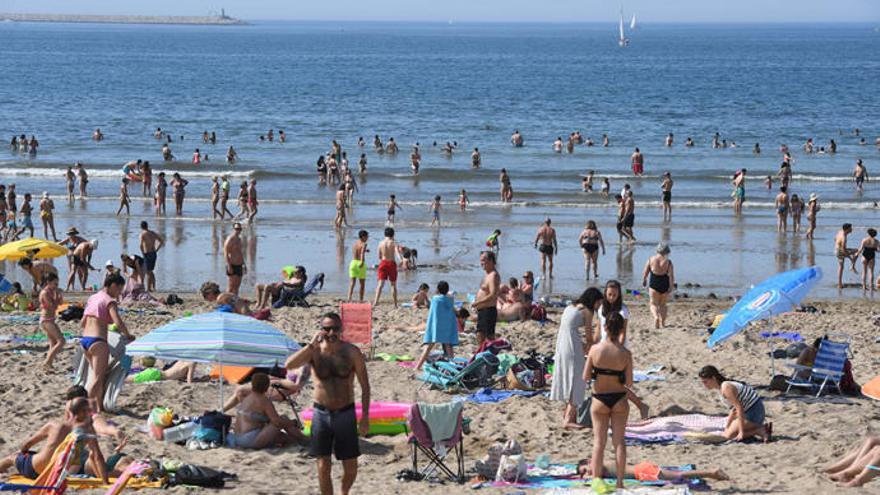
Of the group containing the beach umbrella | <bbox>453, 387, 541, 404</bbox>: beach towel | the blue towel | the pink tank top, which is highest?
the pink tank top

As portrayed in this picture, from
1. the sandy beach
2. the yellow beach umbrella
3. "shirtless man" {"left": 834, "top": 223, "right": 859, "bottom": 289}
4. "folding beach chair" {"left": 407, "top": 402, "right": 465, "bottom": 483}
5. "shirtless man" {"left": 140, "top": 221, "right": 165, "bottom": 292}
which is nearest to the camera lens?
"folding beach chair" {"left": 407, "top": 402, "right": 465, "bottom": 483}

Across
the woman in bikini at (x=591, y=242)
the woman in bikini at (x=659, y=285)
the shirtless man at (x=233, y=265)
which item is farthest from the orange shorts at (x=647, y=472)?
the woman in bikini at (x=591, y=242)

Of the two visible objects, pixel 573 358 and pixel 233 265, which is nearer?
A: pixel 573 358

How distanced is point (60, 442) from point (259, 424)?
1.84 metres

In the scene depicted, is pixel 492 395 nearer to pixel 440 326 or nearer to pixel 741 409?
pixel 440 326

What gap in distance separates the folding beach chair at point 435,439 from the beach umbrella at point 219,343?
1.67m

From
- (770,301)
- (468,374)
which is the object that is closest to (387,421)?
(468,374)

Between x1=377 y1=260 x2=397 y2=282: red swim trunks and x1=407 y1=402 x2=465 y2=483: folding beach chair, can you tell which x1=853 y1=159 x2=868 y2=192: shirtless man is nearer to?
x1=377 y1=260 x2=397 y2=282: red swim trunks

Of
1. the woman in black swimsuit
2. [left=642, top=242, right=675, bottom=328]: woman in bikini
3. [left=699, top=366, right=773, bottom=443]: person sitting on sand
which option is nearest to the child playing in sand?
[left=642, top=242, right=675, bottom=328]: woman in bikini

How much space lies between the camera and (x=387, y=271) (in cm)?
1766

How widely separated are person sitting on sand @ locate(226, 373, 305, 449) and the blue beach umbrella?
12.9 feet

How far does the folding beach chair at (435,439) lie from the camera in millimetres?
8773

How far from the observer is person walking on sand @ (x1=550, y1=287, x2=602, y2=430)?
10.4 metres

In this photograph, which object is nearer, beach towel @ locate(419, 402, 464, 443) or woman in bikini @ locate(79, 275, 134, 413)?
beach towel @ locate(419, 402, 464, 443)
